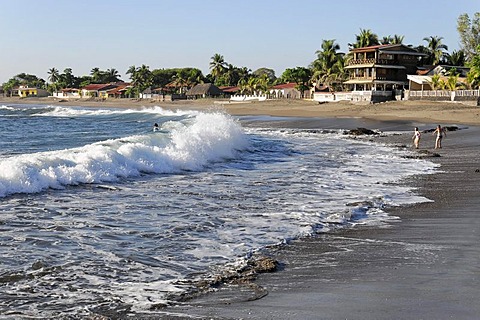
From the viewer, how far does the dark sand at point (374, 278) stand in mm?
6098

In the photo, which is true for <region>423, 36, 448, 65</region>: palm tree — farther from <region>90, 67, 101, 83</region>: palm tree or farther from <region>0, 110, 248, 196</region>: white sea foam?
Result: <region>90, 67, 101, 83</region>: palm tree

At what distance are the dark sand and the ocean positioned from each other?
617 mm

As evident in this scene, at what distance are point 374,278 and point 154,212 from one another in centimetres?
551

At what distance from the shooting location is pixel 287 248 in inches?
353

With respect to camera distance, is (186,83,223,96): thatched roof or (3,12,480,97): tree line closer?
(3,12,480,97): tree line

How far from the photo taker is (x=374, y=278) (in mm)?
7277

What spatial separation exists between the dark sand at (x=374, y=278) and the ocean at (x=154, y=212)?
0.62 m

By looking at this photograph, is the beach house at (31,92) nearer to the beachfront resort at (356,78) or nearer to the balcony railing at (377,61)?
the beachfront resort at (356,78)

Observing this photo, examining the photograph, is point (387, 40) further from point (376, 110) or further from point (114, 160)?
point (114, 160)

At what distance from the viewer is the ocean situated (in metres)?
7.06

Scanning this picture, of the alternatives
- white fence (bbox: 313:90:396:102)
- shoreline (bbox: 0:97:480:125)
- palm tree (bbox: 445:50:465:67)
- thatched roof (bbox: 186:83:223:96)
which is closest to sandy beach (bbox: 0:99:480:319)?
shoreline (bbox: 0:97:480:125)

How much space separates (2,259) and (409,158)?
1779 cm

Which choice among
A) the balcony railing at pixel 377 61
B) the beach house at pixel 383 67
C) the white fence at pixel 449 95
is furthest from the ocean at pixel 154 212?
the balcony railing at pixel 377 61

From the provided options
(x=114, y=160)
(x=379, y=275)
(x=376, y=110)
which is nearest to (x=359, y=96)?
(x=376, y=110)
